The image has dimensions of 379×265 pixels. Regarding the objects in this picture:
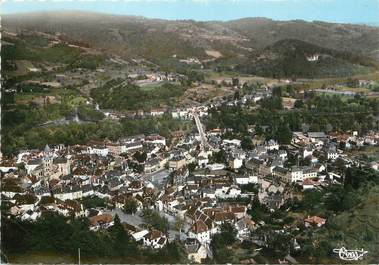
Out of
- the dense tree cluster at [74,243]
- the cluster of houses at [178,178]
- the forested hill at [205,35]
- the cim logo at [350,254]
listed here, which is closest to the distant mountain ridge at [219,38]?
the forested hill at [205,35]

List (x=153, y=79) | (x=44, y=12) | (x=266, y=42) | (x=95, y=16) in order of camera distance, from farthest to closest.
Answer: (x=266, y=42)
(x=153, y=79)
(x=95, y=16)
(x=44, y=12)

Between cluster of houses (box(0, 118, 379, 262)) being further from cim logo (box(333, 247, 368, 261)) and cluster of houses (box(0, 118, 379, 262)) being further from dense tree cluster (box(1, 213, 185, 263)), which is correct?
cim logo (box(333, 247, 368, 261))

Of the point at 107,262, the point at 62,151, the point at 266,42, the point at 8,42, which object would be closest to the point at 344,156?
the point at 62,151

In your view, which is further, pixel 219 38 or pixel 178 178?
pixel 219 38

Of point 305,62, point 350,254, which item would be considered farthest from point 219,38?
point 350,254

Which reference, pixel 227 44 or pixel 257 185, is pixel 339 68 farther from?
pixel 257 185

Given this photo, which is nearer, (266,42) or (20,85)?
(20,85)

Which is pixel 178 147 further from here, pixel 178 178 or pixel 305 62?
pixel 305 62
